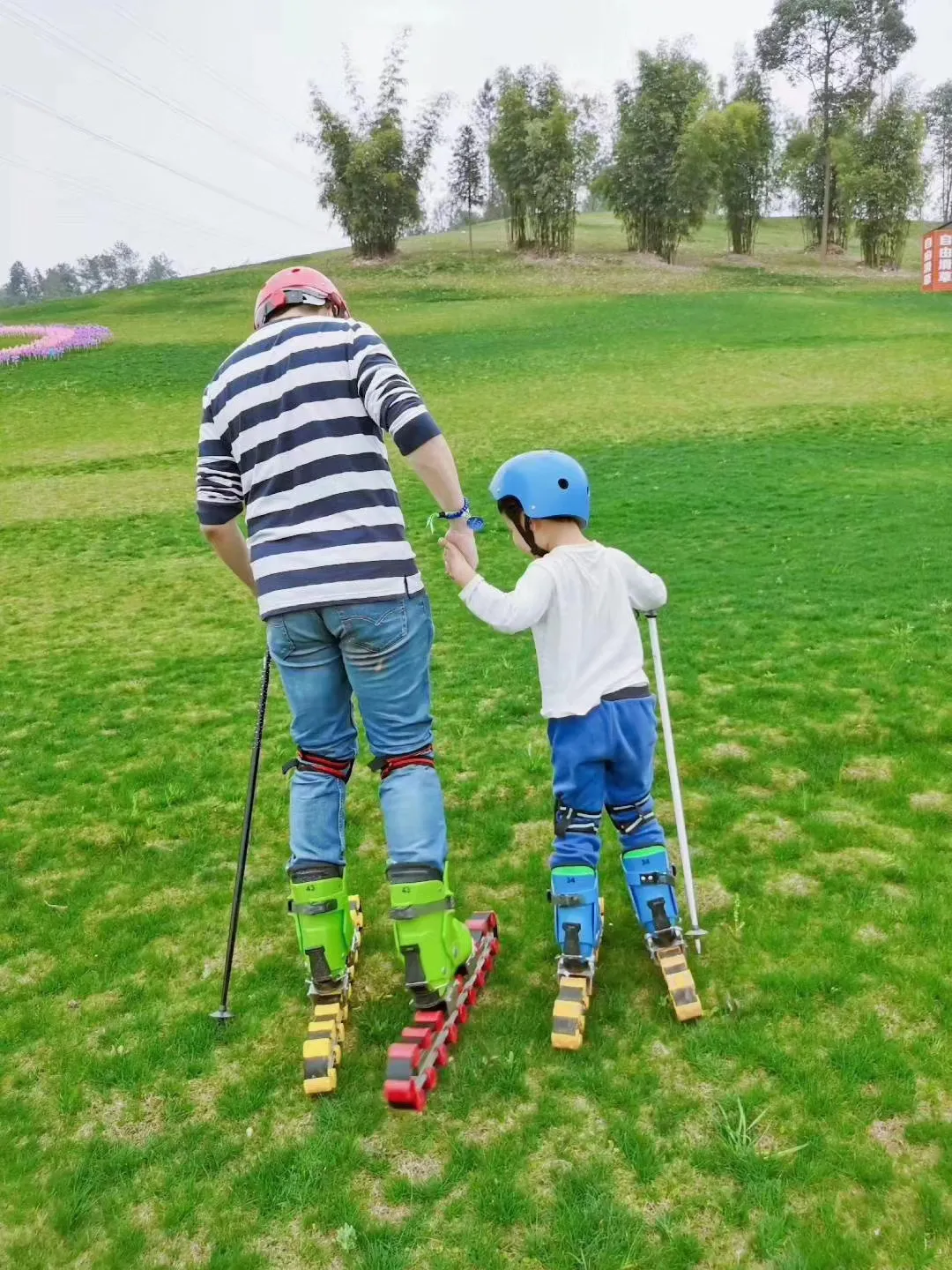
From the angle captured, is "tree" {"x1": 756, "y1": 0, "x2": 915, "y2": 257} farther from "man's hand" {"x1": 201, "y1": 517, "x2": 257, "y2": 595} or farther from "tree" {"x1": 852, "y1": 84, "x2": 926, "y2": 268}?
"man's hand" {"x1": 201, "y1": 517, "x2": 257, "y2": 595}

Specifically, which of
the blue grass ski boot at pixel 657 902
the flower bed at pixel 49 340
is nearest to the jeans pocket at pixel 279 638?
the blue grass ski boot at pixel 657 902

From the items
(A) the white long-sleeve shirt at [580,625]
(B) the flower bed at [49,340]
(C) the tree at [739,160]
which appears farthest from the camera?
(C) the tree at [739,160]

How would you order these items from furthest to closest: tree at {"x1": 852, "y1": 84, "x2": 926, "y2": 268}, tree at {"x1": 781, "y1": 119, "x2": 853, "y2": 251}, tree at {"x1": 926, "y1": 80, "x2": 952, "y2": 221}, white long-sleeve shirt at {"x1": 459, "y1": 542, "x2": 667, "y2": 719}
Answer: tree at {"x1": 926, "y1": 80, "x2": 952, "y2": 221} → tree at {"x1": 781, "y1": 119, "x2": 853, "y2": 251} → tree at {"x1": 852, "y1": 84, "x2": 926, "y2": 268} → white long-sleeve shirt at {"x1": 459, "y1": 542, "x2": 667, "y2": 719}

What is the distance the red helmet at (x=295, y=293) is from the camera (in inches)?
132

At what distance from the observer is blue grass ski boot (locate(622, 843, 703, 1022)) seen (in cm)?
357

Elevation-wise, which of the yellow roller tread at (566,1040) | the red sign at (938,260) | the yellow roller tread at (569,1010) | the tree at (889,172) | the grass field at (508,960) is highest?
the tree at (889,172)

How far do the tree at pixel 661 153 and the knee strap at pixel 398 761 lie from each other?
171ft

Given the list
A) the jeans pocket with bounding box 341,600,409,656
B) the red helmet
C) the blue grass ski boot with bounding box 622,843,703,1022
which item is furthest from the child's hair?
the blue grass ski boot with bounding box 622,843,703,1022

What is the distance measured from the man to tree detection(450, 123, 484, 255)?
61.8 meters

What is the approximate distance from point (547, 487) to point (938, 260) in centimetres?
4451

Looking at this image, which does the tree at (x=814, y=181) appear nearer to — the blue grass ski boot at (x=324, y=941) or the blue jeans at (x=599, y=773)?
the blue jeans at (x=599, y=773)

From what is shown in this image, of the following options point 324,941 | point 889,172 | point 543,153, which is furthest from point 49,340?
point 889,172

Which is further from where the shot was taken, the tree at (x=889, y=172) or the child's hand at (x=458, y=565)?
the tree at (x=889, y=172)

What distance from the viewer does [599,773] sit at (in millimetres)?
3615
